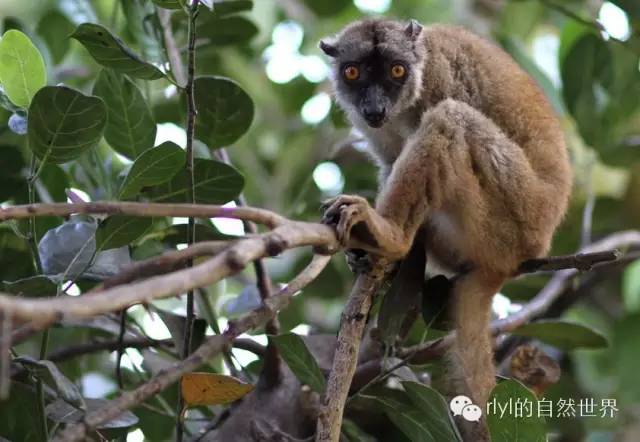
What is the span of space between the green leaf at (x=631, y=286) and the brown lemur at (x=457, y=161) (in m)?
2.47

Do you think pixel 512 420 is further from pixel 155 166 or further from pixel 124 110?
pixel 124 110

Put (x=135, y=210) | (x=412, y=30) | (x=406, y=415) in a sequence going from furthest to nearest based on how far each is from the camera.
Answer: (x=412, y=30)
(x=406, y=415)
(x=135, y=210)

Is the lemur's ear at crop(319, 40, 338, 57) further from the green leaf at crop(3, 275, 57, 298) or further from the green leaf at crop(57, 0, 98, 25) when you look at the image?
the green leaf at crop(3, 275, 57, 298)

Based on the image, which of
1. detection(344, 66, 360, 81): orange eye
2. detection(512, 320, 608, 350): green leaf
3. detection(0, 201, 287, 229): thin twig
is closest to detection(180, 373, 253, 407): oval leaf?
detection(0, 201, 287, 229): thin twig

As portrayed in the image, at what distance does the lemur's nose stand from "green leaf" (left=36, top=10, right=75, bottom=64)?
8.91 feet

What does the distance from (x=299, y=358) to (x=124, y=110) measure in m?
1.81

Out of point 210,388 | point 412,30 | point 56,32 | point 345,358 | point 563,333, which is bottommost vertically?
point 563,333

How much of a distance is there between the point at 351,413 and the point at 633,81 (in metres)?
3.86

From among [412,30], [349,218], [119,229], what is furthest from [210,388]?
[412,30]

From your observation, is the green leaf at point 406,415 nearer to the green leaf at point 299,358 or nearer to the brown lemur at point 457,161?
the green leaf at point 299,358

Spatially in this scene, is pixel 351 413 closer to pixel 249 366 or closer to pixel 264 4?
pixel 249 366

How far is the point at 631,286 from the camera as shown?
8000 millimetres

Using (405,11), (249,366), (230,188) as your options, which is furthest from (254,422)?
(405,11)

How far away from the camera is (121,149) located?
5.31 m
